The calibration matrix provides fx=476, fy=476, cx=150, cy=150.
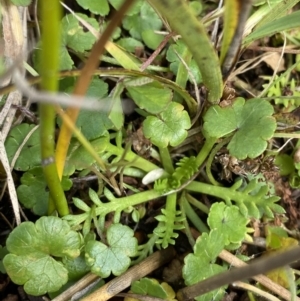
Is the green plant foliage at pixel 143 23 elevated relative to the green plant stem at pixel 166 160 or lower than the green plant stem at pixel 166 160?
elevated

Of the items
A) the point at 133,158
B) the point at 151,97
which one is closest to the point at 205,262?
the point at 133,158

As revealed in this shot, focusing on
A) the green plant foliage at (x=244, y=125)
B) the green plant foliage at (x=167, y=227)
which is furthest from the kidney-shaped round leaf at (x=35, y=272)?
the green plant foliage at (x=244, y=125)

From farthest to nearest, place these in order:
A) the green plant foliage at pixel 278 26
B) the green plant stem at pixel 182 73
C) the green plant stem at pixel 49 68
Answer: the green plant stem at pixel 182 73
the green plant foliage at pixel 278 26
the green plant stem at pixel 49 68

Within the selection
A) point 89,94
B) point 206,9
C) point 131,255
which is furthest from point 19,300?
point 206,9

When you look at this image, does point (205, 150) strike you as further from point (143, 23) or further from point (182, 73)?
point (143, 23)

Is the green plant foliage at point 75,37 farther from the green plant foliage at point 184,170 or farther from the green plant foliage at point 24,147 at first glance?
the green plant foliage at point 184,170

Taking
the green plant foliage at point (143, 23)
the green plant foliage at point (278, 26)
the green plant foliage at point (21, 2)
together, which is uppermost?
the green plant foliage at point (21, 2)

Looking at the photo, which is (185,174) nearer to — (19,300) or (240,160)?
(240,160)
